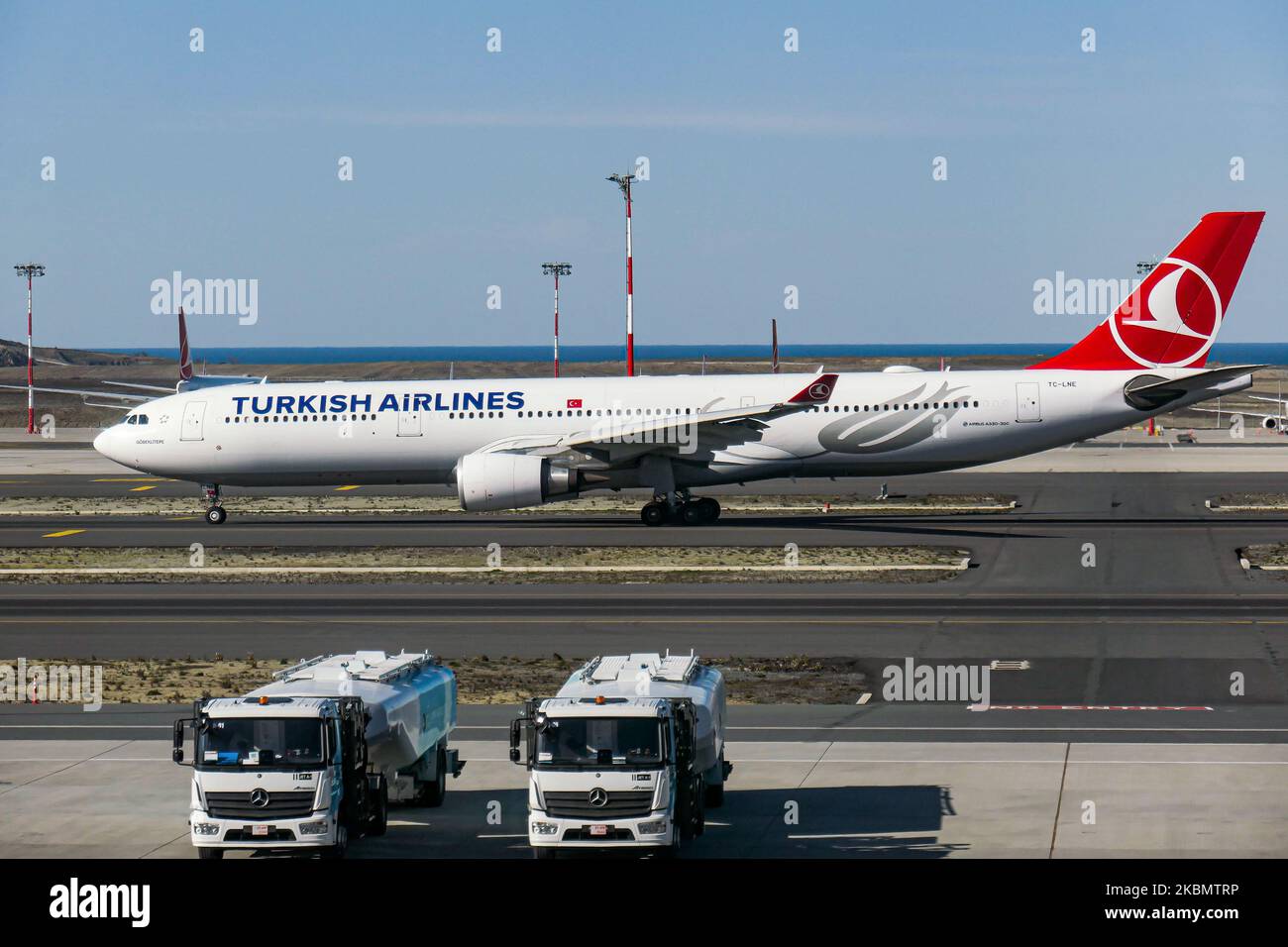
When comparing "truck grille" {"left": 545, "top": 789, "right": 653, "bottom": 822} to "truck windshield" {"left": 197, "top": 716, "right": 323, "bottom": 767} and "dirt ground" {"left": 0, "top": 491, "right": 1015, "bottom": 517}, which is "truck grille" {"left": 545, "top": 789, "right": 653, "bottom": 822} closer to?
"truck windshield" {"left": 197, "top": 716, "right": 323, "bottom": 767}

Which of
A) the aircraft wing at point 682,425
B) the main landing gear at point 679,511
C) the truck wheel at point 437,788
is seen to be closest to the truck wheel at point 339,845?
the truck wheel at point 437,788

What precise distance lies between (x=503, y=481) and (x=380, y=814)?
30253 millimetres

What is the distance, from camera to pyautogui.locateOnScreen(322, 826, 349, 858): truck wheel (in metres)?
16.1

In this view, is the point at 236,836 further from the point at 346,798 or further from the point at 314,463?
the point at 314,463

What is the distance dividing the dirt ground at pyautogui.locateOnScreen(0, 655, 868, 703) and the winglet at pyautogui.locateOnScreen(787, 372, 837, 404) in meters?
20.5

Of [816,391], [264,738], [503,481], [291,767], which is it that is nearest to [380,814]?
[264,738]

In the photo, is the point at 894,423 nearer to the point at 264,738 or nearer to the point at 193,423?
the point at 193,423

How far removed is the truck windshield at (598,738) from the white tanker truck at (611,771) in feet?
0.03

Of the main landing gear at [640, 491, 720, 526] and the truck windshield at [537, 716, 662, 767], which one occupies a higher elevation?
the main landing gear at [640, 491, 720, 526]

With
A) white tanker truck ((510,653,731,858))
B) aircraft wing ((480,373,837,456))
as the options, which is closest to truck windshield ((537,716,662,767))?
white tanker truck ((510,653,731,858))

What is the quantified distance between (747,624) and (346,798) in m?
17.4

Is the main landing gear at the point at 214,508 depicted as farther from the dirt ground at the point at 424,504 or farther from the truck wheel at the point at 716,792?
the truck wheel at the point at 716,792
